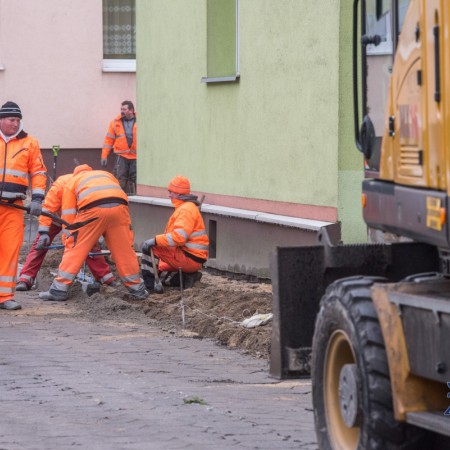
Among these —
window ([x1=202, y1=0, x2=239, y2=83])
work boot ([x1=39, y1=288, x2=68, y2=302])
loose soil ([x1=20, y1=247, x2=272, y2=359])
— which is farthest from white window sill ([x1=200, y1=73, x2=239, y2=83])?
work boot ([x1=39, y1=288, x2=68, y2=302])

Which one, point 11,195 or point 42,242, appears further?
point 42,242

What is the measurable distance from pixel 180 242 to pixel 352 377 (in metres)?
7.63

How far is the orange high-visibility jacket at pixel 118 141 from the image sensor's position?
2445 centimetres

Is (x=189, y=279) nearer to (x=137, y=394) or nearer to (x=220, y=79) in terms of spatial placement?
(x=220, y=79)

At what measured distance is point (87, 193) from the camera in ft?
44.8

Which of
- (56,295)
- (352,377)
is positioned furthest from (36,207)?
(352,377)

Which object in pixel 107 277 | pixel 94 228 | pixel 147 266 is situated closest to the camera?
pixel 94 228

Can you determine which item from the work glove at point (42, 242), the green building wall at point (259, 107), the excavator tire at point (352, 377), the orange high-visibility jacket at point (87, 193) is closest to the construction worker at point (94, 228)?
the orange high-visibility jacket at point (87, 193)

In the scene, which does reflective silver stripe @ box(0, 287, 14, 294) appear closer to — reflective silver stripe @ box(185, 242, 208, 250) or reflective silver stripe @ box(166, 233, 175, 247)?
reflective silver stripe @ box(166, 233, 175, 247)

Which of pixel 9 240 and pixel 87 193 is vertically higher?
pixel 87 193

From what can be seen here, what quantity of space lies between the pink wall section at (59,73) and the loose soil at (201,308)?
10.6 meters

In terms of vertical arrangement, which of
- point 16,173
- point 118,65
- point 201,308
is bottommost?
point 201,308

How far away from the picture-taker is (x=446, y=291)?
242 inches

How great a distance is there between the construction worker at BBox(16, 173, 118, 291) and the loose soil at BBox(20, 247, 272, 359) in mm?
200
